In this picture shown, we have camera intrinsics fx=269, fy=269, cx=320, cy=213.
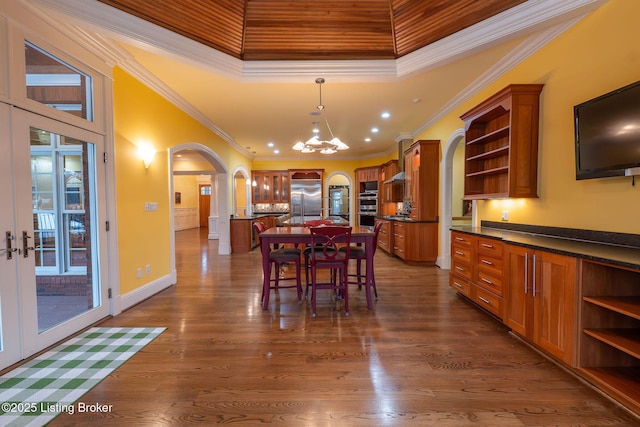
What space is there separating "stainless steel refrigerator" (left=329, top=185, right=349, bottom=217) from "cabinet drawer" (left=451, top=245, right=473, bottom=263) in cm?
617

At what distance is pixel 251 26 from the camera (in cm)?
316

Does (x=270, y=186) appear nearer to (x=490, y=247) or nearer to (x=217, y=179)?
(x=217, y=179)

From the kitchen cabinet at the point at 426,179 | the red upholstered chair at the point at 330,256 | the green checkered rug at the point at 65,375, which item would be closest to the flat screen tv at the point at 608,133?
the red upholstered chair at the point at 330,256

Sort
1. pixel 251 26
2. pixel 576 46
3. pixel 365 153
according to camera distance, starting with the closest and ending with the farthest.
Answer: pixel 576 46, pixel 251 26, pixel 365 153

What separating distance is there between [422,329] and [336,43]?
3.35 metres

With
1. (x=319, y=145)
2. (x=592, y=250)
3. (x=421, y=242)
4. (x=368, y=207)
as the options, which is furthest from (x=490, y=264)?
(x=368, y=207)

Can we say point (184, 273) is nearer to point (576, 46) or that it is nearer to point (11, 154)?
point (11, 154)

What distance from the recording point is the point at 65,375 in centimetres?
195

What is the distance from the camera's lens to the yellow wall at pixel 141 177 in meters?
3.12

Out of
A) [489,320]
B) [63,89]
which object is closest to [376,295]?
[489,320]

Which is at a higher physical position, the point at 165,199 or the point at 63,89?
the point at 63,89

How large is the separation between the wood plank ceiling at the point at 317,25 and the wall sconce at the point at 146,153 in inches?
57.8

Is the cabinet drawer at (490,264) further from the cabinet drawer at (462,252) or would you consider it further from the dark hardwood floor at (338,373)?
the dark hardwood floor at (338,373)

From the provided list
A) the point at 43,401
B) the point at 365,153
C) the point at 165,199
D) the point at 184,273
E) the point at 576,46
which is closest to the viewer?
the point at 43,401
